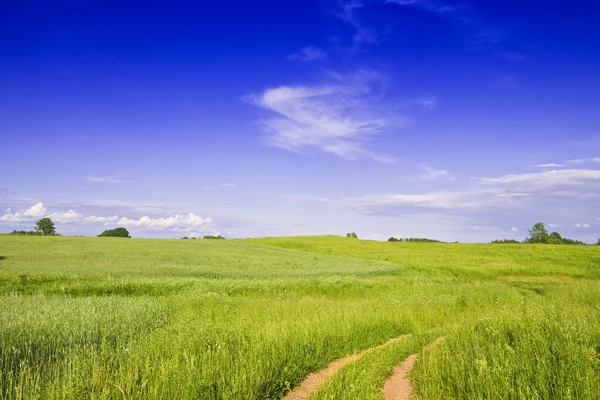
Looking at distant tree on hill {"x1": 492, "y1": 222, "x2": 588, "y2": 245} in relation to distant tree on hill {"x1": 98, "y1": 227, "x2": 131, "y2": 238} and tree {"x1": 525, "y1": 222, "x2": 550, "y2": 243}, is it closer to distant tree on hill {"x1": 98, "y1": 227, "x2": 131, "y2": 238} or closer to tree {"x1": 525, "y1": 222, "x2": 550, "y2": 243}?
tree {"x1": 525, "y1": 222, "x2": 550, "y2": 243}

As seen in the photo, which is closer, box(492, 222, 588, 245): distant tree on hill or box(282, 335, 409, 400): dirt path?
box(282, 335, 409, 400): dirt path

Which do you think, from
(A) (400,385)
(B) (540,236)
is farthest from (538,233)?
(A) (400,385)

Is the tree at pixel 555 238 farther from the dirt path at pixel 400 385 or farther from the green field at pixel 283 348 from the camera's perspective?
the dirt path at pixel 400 385

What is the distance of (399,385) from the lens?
324 inches

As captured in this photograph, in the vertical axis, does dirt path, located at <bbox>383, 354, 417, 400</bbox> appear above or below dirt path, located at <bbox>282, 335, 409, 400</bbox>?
below

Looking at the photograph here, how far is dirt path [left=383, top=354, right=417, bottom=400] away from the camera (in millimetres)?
7633

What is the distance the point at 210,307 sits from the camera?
1681 cm

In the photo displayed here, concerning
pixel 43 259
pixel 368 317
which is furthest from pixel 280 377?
pixel 43 259

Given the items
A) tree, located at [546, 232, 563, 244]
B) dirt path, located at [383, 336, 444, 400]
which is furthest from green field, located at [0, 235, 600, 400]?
tree, located at [546, 232, 563, 244]

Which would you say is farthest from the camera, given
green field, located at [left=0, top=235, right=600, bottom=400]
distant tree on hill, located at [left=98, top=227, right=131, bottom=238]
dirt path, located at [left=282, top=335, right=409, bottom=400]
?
distant tree on hill, located at [left=98, top=227, right=131, bottom=238]

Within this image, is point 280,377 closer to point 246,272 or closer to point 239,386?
point 239,386

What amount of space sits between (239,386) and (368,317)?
25.5 ft

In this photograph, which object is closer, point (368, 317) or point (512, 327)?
point (512, 327)

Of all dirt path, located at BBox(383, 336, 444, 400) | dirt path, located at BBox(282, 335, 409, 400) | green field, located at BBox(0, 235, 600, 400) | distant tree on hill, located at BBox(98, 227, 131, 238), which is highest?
distant tree on hill, located at BBox(98, 227, 131, 238)
